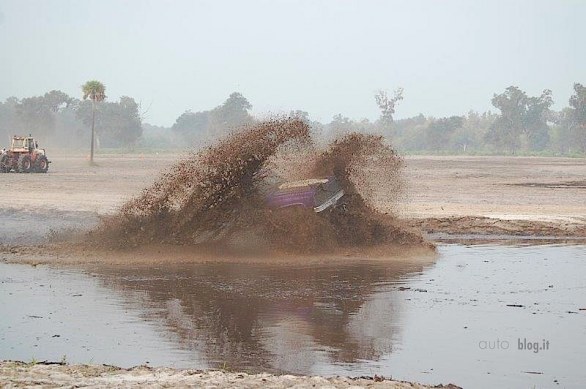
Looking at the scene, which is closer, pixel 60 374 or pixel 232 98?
pixel 60 374

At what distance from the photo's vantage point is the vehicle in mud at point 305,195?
1692cm

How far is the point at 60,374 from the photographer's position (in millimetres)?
7273

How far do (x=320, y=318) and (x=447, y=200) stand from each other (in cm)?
1932

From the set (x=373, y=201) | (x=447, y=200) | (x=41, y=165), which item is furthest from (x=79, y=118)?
(x=373, y=201)

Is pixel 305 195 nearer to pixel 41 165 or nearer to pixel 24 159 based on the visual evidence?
pixel 24 159

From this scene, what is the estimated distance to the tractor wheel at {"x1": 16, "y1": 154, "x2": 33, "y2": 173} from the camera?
44094 mm

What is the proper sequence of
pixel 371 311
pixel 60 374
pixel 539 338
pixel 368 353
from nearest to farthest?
pixel 60 374
pixel 368 353
pixel 539 338
pixel 371 311

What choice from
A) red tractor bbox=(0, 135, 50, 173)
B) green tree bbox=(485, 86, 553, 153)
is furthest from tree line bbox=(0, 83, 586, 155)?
red tractor bbox=(0, 135, 50, 173)

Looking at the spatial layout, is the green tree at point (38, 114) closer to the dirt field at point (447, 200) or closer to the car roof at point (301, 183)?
the dirt field at point (447, 200)

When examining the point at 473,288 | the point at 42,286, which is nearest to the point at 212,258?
the point at 42,286

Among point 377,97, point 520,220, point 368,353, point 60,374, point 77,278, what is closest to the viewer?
point 60,374

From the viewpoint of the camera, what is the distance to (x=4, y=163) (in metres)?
44.2

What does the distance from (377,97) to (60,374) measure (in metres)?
120

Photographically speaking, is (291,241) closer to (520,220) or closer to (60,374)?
(520,220)
